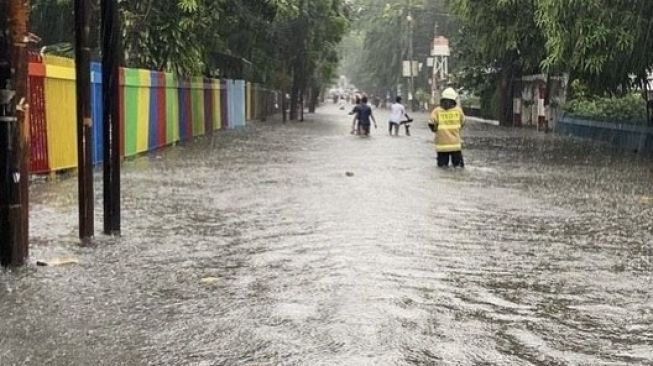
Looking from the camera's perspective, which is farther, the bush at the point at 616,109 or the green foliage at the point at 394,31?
the green foliage at the point at 394,31

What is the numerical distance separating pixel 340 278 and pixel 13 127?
2.86 meters

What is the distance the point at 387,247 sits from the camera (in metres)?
8.88

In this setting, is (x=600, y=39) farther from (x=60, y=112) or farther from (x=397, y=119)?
(x=397, y=119)

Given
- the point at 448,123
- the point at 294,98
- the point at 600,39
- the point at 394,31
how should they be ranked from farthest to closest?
the point at 394,31
the point at 294,98
the point at 600,39
the point at 448,123

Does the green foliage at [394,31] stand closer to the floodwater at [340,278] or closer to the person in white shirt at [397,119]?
the person in white shirt at [397,119]

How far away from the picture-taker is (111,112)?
9.37 m

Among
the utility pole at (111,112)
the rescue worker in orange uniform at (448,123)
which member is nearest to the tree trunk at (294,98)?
the rescue worker in orange uniform at (448,123)

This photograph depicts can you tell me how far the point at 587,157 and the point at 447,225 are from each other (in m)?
12.7

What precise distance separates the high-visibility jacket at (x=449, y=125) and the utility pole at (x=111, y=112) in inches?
362

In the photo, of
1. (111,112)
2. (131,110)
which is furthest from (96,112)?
(111,112)

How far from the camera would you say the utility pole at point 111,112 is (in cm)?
909

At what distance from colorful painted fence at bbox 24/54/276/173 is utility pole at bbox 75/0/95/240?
5151mm

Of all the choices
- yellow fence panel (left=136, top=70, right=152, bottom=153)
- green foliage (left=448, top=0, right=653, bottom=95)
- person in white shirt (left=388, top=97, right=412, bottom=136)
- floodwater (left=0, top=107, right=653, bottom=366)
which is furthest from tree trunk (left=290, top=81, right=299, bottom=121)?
floodwater (left=0, top=107, right=653, bottom=366)

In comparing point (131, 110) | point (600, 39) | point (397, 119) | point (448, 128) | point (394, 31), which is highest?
point (394, 31)
